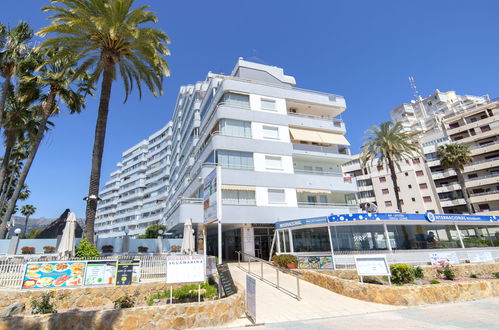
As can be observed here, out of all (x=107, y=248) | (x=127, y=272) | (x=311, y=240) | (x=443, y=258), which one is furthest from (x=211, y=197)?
(x=107, y=248)

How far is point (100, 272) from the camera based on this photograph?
11.4 meters

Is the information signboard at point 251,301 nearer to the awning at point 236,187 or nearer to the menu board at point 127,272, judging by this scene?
the menu board at point 127,272

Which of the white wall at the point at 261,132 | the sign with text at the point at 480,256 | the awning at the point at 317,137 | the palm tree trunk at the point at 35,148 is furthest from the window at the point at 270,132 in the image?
the palm tree trunk at the point at 35,148

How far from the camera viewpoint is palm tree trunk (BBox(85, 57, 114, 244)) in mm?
14047

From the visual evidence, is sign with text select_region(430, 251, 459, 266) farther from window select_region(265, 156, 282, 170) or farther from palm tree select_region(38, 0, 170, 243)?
palm tree select_region(38, 0, 170, 243)

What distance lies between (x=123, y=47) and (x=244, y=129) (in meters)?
13.3

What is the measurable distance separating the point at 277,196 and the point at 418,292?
605 inches

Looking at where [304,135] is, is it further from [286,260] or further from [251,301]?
[251,301]

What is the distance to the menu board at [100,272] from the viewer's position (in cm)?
1121

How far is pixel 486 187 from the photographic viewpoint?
47.7m

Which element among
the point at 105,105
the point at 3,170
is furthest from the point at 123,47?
the point at 3,170

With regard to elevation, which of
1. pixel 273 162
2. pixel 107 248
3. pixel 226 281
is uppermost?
pixel 273 162

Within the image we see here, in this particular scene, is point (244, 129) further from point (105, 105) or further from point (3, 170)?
point (3, 170)

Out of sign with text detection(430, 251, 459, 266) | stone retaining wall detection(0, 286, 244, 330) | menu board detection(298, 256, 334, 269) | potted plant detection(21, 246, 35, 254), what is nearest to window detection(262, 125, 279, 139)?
menu board detection(298, 256, 334, 269)
